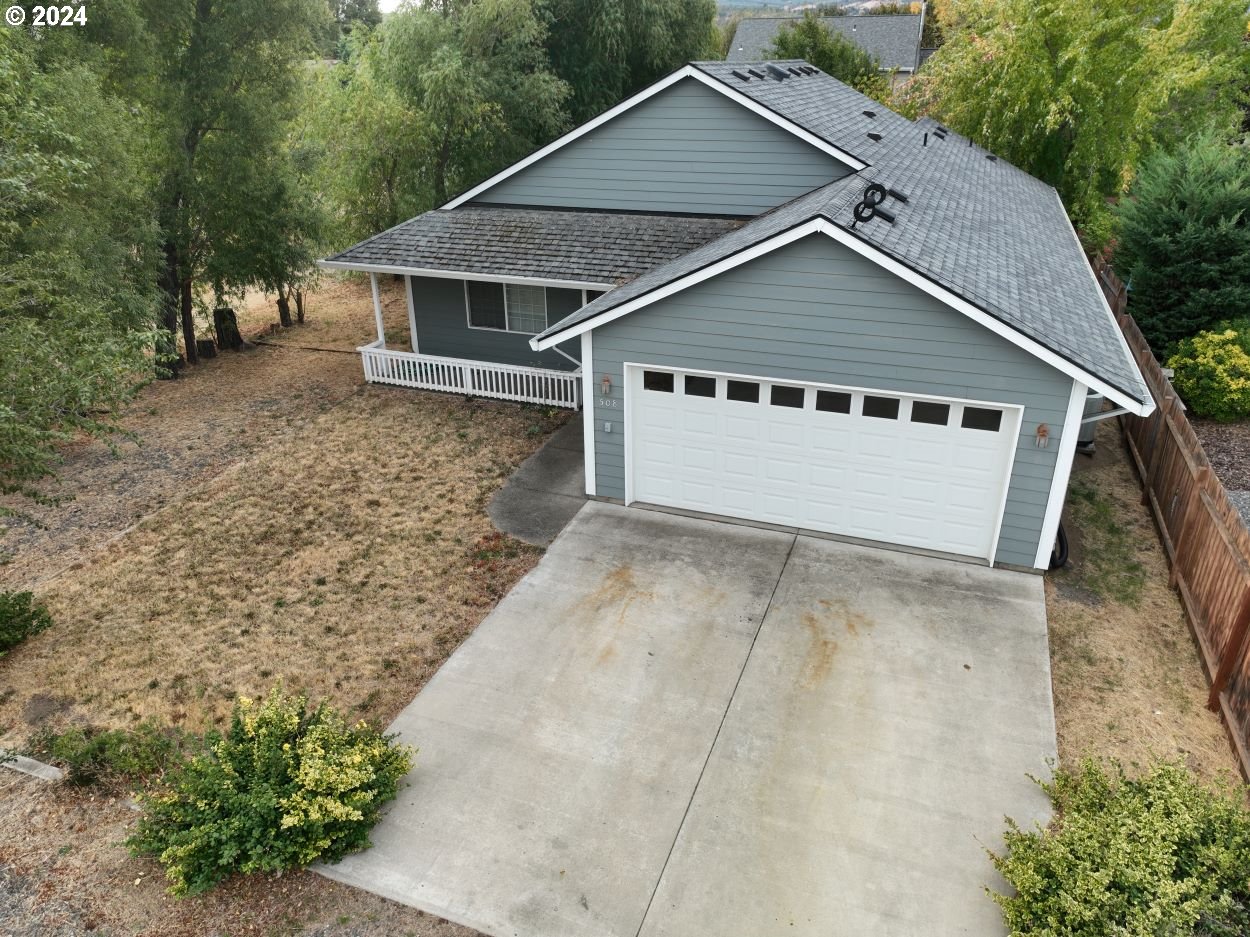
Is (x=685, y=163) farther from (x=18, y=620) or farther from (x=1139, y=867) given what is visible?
(x=1139, y=867)

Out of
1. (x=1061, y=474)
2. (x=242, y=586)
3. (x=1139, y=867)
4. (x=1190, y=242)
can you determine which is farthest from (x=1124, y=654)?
(x=1190, y=242)

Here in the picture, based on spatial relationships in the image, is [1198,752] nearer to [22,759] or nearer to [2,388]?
[22,759]

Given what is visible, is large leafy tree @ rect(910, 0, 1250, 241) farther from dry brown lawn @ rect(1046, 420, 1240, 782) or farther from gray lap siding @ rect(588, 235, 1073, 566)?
gray lap siding @ rect(588, 235, 1073, 566)

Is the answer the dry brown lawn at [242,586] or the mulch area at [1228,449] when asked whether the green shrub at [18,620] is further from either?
the mulch area at [1228,449]

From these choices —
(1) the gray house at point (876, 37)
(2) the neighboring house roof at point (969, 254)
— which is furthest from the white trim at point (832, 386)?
(1) the gray house at point (876, 37)

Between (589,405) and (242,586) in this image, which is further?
(589,405)

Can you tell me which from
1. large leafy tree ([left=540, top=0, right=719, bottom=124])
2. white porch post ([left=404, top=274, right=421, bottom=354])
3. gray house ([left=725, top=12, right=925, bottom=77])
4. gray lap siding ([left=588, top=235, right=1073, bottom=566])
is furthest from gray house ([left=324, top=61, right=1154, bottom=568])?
gray house ([left=725, top=12, right=925, bottom=77])
